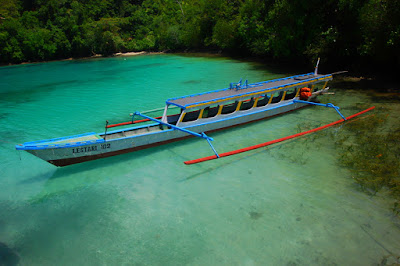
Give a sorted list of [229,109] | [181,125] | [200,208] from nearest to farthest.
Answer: [200,208] < [181,125] < [229,109]

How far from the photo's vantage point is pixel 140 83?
27.1m

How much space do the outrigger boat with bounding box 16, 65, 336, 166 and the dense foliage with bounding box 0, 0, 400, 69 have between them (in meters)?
8.20

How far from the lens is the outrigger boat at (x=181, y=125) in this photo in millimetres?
10008

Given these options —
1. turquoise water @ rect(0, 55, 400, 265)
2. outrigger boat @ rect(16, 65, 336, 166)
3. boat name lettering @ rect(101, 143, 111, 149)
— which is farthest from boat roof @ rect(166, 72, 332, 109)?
boat name lettering @ rect(101, 143, 111, 149)

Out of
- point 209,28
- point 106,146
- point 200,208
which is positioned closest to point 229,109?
point 106,146

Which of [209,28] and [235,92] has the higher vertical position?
[209,28]

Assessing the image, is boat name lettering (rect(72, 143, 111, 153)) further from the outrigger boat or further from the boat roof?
the boat roof

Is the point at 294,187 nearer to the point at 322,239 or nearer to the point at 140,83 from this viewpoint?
the point at 322,239

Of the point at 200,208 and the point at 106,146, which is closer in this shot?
the point at 200,208

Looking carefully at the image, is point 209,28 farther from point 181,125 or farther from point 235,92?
point 181,125

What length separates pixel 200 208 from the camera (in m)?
8.34

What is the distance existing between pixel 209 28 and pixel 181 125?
4543cm

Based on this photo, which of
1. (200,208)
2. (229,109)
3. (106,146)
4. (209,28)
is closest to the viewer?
(200,208)

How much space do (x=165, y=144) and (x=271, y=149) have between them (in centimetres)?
A: 483
